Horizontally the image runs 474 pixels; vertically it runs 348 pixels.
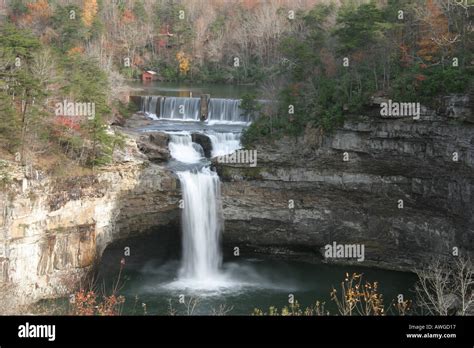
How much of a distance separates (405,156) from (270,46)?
115 ft

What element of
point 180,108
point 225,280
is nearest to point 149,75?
point 180,108

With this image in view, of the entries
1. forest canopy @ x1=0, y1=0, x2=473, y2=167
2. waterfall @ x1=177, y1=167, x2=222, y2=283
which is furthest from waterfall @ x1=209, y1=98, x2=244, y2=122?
waterfall @ x1=177, y1=167, x2=222, y2=283

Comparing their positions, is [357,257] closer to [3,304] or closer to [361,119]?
[361,119]

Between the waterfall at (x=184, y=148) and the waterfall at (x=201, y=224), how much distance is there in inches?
88.2

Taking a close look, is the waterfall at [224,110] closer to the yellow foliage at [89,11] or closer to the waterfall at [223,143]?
the waterfall at [223,143]

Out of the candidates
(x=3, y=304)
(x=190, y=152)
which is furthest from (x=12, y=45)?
(x=3, y=304)

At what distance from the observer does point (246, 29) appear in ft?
195
